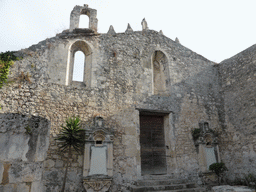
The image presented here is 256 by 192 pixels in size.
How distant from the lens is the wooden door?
27.8 ft

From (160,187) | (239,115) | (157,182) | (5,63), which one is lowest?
(160,187)

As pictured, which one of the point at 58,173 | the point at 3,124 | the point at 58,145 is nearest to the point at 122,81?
the point at 58,145

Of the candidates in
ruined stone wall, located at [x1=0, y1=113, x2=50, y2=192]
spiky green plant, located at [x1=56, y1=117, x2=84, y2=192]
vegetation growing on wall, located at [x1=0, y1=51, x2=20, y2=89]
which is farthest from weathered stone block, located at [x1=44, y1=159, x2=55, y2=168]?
ruined stone wall, located at [x1=0, y1=113, x2=50, y2=192]

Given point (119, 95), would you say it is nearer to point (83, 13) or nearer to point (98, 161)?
point (98, 161)

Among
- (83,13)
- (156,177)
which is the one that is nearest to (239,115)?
(156,177)

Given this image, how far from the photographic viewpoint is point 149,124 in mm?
9188

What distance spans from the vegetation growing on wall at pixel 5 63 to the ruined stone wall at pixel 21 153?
13.3ft

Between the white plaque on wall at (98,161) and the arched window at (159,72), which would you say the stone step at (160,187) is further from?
the arched window at (159,72)

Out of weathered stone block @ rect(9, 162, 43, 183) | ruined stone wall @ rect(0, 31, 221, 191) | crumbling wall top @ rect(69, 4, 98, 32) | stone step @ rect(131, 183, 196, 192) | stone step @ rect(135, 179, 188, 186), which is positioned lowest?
stone step @ rect(131, 183, 196, 192)

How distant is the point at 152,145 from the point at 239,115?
14.8ft

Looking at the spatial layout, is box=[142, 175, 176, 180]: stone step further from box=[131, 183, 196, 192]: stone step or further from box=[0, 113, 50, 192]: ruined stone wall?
box=[0, 113, 50, 192]: ruined stone wall

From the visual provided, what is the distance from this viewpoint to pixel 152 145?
Answer: 8867mm

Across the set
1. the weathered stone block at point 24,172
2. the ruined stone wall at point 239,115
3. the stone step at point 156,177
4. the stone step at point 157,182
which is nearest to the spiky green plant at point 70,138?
the stone step at point 157,182

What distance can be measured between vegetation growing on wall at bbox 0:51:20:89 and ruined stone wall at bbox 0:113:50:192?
13.3ft
